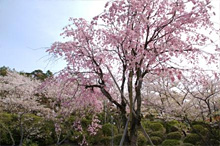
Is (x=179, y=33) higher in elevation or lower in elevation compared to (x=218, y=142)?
higher

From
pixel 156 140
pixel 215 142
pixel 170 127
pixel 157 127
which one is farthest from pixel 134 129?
pixel 170 127

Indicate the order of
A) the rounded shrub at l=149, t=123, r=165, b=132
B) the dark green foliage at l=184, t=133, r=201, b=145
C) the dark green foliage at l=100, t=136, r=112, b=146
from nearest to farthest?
1. the dark green foliage at l=184, t=133, r=201, b=145
2. the dark green foliage at l=100, t=136, r=112, b=146
3. the rounded shrub at l=149, t=123, r=165, b=132

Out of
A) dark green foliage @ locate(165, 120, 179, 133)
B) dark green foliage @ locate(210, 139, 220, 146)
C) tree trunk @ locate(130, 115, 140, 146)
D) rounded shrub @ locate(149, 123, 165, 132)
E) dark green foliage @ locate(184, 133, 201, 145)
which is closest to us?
tree trunk @ locate(130, 115, 140, 146)

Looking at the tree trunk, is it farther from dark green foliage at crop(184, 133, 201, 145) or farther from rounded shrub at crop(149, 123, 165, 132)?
rounded shrub at crop(149, 123, 165, 132)

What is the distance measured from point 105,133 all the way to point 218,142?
4910 millimetres

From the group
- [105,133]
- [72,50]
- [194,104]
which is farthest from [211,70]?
[105,133]

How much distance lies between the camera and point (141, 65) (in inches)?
156

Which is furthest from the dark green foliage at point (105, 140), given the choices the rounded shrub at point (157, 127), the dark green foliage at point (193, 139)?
the dark green foliage at point (193, 139)

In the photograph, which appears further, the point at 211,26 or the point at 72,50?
the point at 72,50

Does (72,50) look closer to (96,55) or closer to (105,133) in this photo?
(96,55)

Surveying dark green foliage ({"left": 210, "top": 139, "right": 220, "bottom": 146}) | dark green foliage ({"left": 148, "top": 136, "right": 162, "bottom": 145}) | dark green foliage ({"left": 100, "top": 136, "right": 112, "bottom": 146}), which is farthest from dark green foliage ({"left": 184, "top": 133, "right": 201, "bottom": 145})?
dark green foliage ({"left": 100, "top": 136, "right": 112, "bottom": 146})

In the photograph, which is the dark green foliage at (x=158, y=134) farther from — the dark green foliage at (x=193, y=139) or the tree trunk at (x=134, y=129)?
the tree trunk at (x=134, y=129)

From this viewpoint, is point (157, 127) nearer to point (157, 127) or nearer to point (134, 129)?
point (157, 127)

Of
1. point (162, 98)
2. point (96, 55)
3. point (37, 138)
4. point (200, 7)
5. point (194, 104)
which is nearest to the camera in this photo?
point (200, 7)
